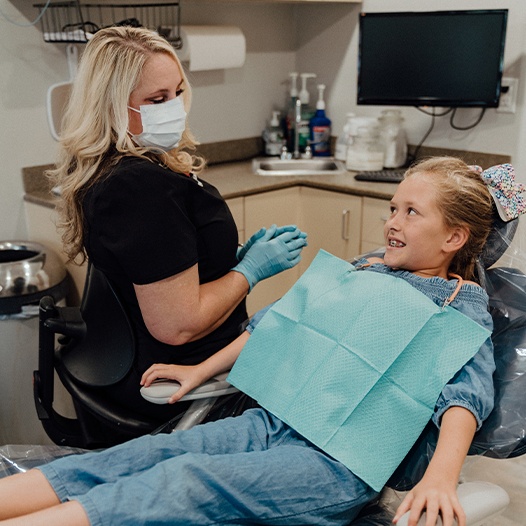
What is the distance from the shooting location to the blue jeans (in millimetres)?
1103

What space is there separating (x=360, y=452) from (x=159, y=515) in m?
0.38

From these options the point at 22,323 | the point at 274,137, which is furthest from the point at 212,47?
the point at 22,323

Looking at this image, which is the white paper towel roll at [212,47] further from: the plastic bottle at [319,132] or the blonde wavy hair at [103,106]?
the blonde wavy hair at [103,106]

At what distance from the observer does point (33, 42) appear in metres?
2.41

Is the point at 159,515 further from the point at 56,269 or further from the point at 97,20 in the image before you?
the point at 97,20

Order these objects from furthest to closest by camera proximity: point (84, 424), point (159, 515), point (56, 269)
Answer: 1. point (56, 269)
2. point (84, 424)
3. point (159, 515)

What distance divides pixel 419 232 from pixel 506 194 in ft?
0.62

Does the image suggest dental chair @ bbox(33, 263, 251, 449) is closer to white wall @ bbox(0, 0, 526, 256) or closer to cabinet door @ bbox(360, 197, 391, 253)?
white wall @ bbox(0, 0, 526, 256)

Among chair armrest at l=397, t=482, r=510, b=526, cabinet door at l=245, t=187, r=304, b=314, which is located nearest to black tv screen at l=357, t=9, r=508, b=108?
cabinet door at l=245, t=187, r=304, b=314

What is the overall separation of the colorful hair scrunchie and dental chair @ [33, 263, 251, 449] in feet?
2.21

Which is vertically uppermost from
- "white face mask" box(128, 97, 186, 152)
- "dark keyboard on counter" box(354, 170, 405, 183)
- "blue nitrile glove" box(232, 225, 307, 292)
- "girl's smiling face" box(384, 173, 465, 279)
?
"white face mask" box(128, 97, 186, 152)

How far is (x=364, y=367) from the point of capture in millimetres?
1314

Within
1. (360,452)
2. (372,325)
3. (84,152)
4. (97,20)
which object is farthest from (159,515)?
(97,20)

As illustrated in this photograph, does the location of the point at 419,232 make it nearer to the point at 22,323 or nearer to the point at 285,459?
the point at 285,459
